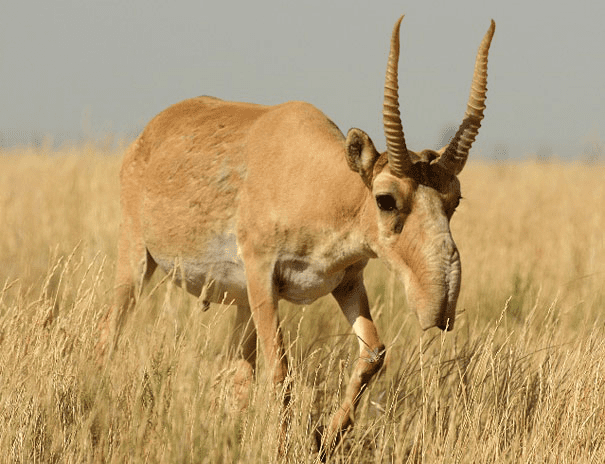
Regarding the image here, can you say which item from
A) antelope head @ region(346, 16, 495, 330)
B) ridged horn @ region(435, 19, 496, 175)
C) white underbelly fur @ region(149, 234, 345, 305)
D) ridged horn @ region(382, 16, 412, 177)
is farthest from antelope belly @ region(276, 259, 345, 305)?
ridged horn @ region(435, 19, 496, 175)

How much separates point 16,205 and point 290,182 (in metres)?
7.47

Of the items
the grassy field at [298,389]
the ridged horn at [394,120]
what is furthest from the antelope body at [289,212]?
the grassy field at [298,389]

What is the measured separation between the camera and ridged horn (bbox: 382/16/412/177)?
4.30 meters

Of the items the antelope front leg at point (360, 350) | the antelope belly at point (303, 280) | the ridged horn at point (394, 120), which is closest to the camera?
the ridged horn at point (394, 120)

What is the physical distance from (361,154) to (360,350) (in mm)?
1340

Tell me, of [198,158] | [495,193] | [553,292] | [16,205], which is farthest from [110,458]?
[495,193]

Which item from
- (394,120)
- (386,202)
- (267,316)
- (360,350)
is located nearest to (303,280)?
(267,316)

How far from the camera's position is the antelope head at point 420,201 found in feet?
14.3

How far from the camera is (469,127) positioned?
4.55 meters

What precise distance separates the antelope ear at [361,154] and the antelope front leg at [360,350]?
0.91 m

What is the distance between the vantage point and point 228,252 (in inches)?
219

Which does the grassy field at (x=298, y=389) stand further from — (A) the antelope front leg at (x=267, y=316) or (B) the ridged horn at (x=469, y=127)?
(B) the ridged horn at (x=469, y=127)

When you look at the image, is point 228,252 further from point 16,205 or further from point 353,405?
point 16,205

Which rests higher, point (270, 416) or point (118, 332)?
point (270, 416)
